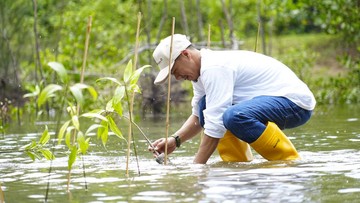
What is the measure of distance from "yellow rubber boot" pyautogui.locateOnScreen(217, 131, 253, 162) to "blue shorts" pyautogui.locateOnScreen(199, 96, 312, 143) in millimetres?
345

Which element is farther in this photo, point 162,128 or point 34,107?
point 34,107

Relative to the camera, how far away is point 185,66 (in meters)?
6.76

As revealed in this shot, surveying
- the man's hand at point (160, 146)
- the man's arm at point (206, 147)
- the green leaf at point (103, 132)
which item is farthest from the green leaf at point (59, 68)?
the man's hand at point (160, 146)

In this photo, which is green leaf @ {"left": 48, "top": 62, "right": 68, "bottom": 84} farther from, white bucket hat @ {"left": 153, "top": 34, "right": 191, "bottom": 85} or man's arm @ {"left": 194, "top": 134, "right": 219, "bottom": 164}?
man's arm @ {"left": 194, "top": 134, "right": 219, "bottom": 164}

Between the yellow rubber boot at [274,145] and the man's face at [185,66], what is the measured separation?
71 centimetres

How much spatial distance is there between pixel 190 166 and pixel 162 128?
4654mm

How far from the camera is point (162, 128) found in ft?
37.4

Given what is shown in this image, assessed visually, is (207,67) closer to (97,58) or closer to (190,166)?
(190,166)

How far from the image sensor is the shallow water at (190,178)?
5.12m

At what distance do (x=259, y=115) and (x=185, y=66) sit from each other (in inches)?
27.5

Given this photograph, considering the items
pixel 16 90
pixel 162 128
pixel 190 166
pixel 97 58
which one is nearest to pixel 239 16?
pixel 97 58

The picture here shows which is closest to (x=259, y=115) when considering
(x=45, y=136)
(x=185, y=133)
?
(x=185, y=133)

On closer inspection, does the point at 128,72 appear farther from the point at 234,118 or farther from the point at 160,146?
the point at 160,146

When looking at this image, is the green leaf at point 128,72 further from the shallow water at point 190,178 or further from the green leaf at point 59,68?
the green leaf at point 59,68
